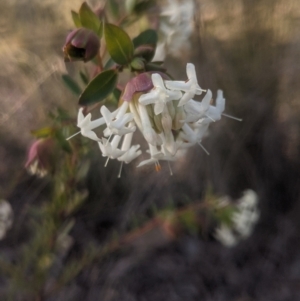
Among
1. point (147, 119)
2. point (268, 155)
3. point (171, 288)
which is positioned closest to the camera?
point (147, 119)

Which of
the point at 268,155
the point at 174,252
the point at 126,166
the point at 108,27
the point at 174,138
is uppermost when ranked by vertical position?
the point at 108,27

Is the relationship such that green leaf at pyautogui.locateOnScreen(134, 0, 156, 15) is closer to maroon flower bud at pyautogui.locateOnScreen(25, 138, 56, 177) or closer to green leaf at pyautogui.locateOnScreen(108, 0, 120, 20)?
green leaf at pyautogui.locateOnScreen(108, 0, 120, 20)

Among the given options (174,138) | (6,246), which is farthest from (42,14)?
(174,138)

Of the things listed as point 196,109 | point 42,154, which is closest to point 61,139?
point 42,154

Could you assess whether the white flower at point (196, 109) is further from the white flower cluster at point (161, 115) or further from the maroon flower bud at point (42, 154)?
the maroon flower bud at point (42, 154)

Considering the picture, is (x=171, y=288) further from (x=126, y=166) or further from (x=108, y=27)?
(x=108, y=27)

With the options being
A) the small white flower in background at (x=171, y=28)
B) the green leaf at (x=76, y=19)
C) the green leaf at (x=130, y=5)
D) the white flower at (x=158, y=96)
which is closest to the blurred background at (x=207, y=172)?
the small white flower in background at (x=171, y=28)
